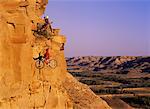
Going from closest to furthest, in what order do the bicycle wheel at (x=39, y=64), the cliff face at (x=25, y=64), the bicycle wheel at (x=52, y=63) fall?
the cliff face at (x=25, y=64) < the bicycle wheel at (x=39, y=64) < the bicycle wheel at (x=52, y=63)

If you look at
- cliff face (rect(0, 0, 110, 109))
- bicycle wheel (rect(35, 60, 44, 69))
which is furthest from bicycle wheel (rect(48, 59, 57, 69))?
bicycle wheel (rect(35, 60, 44, 69))

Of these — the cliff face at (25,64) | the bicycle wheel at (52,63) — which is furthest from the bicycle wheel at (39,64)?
the bicycle wheel at (52,63)

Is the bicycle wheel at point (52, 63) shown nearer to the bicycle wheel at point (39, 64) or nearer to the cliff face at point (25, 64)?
the cliff face at point (25, 64)

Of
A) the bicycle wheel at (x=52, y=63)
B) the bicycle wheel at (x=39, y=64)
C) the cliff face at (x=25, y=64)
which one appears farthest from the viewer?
the bicycle wheel at (x=52, y=63)

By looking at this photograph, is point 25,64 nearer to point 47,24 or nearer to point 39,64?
point 39,64

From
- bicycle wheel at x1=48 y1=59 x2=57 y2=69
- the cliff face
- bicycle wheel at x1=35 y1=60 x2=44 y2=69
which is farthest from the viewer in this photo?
bicycle wheel at x1=48 y1=59 x2=57 y2=69

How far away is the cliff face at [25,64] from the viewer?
1756 centimetres

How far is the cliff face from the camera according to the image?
17562mm

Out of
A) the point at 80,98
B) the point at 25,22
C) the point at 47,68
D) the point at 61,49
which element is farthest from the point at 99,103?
the point at 25,22

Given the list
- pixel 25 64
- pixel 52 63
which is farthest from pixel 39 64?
pixel 25 64

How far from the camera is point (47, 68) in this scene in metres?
21.7

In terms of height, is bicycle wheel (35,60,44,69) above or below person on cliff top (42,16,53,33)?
below

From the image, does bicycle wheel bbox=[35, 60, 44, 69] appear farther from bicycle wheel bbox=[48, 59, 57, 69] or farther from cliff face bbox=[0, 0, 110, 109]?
bicycle wheel bbox=[48, 59, 57, 69]

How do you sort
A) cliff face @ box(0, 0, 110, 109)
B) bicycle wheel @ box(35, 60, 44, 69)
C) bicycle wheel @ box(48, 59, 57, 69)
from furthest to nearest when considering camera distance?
bicycle wheel @ box(48, 59, 57, 69)
bicycle wheel @ box(35, 60, 44, 69)
cliff face @ box(0, 0, 110, 109)
